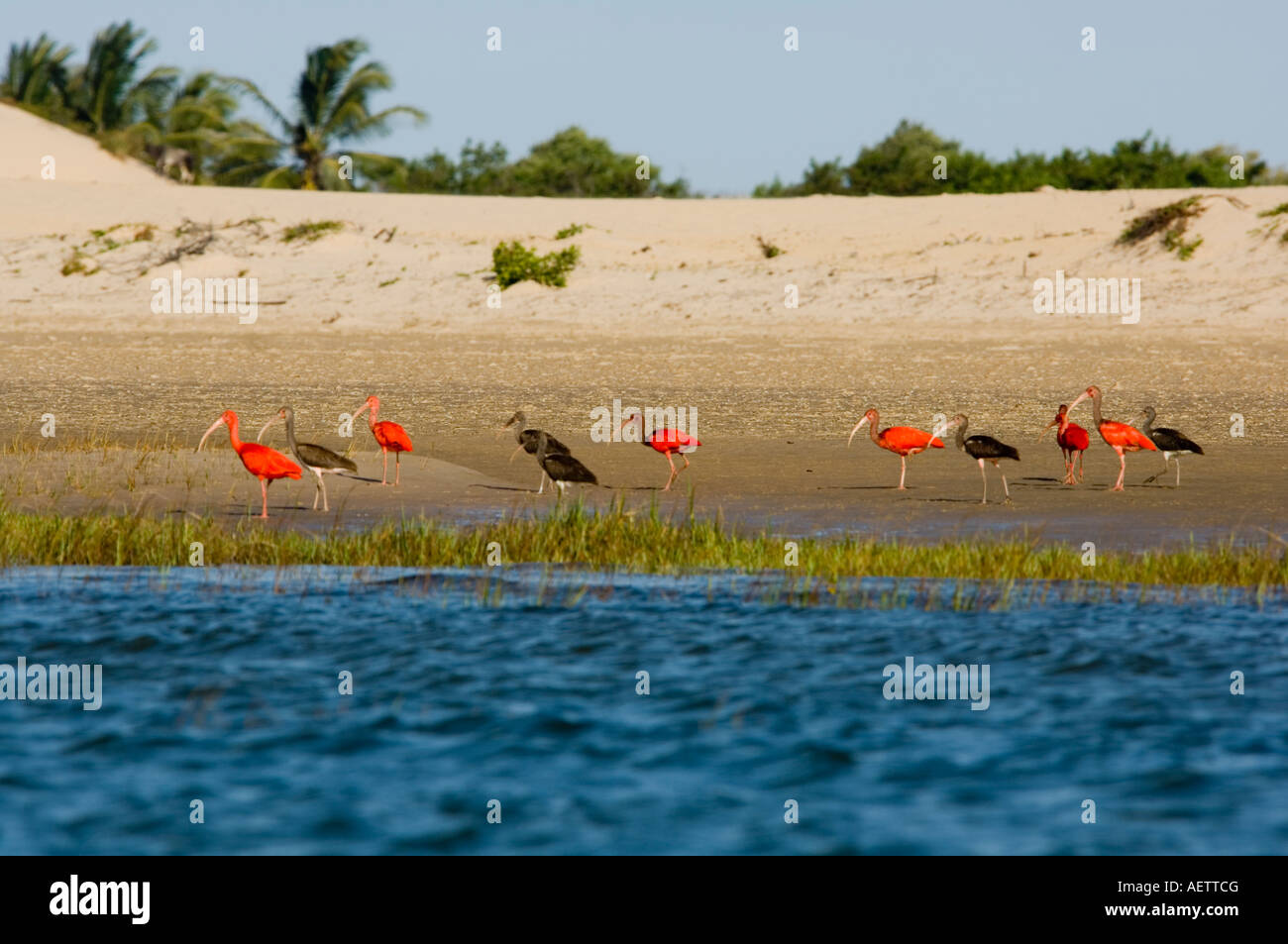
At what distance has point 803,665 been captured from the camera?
991cm

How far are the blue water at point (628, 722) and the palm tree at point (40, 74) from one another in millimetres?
59667

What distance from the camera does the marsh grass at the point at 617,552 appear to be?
12.6m

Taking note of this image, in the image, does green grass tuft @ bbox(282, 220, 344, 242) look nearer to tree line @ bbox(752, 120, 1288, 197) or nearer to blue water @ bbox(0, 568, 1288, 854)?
tree line @ bbox(752, 120, 1288, 197)

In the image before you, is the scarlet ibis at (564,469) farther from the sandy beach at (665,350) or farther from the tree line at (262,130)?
the tree line at (262,130)

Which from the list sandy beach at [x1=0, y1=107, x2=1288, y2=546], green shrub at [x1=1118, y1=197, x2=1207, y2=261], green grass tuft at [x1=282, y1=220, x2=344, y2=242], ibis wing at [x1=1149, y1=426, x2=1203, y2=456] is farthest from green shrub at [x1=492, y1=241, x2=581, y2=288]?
ibis wing at [x1=1149, y1=426, x2=1203, y2=456]

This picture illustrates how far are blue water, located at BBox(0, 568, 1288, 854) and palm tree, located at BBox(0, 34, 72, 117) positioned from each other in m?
59.7

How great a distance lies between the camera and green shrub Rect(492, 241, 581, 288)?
38.9 metres

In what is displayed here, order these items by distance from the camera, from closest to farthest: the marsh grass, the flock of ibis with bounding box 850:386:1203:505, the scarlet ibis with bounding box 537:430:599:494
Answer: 1. the marsh grass
2. the scarlet ibis with bounding box 537:430:599:494
3. the flock of ibis with bounding box 850:386:1203:505

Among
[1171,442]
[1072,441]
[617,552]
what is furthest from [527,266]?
[617,552]

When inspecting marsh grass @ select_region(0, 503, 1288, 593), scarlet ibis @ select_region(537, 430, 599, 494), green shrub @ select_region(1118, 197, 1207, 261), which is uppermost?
green shrub @ select_region(1118, 197, 1207, 261)

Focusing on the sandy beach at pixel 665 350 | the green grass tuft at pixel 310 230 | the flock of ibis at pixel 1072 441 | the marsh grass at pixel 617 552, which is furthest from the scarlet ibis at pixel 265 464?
the green grass tuft at pixel 310 230
